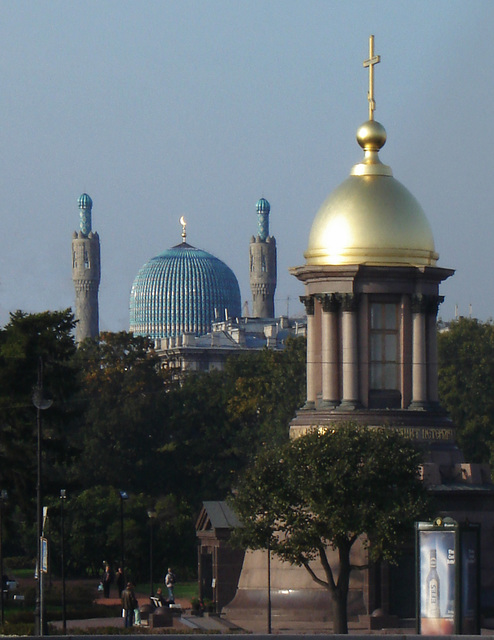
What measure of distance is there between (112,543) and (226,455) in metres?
20.9

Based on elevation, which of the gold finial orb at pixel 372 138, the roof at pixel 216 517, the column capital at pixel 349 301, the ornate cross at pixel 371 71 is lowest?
the roof at pixel 216 517

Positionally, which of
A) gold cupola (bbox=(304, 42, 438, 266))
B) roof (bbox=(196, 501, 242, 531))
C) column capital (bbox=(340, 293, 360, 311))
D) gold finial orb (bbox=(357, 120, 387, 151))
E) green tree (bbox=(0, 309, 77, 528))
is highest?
gold finial orb (bbox=(357, 120, 387, 151))

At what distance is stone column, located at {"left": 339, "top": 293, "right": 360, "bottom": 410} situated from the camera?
6147 centimetres

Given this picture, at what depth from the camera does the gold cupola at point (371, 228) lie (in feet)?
203

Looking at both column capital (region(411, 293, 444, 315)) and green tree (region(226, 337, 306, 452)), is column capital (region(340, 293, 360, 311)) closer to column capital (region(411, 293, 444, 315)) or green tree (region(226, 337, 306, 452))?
column capital (region(411, 293, 444, 315))

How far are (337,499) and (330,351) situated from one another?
660 cm

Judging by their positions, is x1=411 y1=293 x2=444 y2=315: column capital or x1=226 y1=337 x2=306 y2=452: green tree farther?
x1=226 y1=337 x2=306 y2=452: green tree

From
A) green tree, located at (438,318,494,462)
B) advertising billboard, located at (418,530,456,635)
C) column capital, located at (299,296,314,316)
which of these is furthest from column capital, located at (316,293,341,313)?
green tree, located at (438,318,494,462)

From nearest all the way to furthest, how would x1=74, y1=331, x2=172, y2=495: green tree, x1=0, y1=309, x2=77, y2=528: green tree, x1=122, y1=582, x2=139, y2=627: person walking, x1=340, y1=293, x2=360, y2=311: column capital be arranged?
x1=122, y1=582, x2=139, y2=627: person walking < x1=340, y1=293, x2=360, y2=311: column capital < x1=0, y1=309, x2=77, y2=528: green tree < x1=74, y1=331, x2=172, y2=495: green tree

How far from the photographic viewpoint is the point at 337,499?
56.5 m

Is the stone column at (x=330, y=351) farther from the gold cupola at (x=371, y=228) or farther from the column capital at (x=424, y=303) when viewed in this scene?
the column capital at (x=424, y=303)

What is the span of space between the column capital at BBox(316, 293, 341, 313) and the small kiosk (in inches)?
732

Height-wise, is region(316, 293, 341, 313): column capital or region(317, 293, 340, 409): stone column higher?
region(316, 293, 341, 313): column capital

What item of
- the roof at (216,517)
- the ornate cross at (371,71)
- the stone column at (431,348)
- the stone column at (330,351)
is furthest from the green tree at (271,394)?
the stone column at (330,351)
